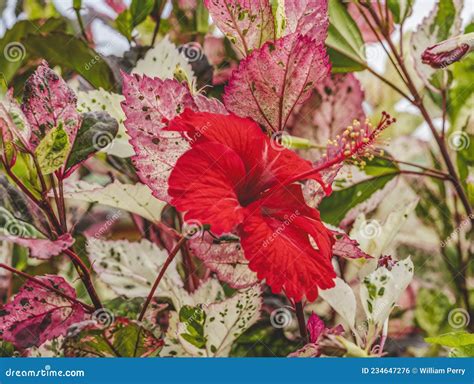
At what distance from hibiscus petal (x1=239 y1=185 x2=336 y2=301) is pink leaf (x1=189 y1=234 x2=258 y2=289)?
21 mm

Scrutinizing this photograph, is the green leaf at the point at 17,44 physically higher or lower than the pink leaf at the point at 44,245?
higher

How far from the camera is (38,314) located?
0.27m

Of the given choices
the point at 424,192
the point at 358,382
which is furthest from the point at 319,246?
the point at 424,192

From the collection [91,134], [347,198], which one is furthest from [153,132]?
[347,198]

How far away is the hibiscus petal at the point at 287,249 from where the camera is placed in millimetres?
236

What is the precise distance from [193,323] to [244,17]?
0.42ft

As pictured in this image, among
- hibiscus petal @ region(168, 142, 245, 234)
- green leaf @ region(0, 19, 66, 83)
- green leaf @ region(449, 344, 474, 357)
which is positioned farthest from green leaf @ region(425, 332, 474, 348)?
green leaf @ region(0, 19, 66, 83)

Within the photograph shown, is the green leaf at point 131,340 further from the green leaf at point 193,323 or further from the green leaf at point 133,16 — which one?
the green leaf at point 133,16

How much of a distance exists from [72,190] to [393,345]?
0.19 m

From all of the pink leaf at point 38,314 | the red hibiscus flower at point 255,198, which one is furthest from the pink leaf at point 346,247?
the pink leaf at point 38,314

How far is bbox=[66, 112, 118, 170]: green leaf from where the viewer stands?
0.87 ft

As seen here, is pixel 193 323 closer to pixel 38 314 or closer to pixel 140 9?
pixel 38 314

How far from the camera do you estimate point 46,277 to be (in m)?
0.27

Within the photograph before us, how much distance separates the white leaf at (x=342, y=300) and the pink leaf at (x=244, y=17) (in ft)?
0.38
